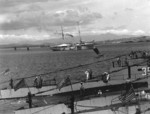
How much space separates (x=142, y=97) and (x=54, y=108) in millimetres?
9007

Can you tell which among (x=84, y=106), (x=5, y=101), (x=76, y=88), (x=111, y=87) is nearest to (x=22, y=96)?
(x=5, y=101)

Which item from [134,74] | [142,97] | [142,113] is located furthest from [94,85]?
[142,113]

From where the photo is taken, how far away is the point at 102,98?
3053cm

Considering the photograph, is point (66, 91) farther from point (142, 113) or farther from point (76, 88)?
point (142, 113)

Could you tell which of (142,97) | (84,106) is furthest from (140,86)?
(84,106)

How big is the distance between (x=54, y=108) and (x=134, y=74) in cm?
1773

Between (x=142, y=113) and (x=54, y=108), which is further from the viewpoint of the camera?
(x=54, y=108)

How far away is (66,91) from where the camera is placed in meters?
43.4

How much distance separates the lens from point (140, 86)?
44.2m

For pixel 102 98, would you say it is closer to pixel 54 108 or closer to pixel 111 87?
pixel 54 108

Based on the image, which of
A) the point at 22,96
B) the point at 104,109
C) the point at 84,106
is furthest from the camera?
the point at 22,96

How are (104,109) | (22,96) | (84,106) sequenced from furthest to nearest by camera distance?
1. (22,96)
2. (84,106)
3. (104,109)

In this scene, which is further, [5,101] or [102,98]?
[5,101]

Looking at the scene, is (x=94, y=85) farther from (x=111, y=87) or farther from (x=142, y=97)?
(x=142, y=97)
